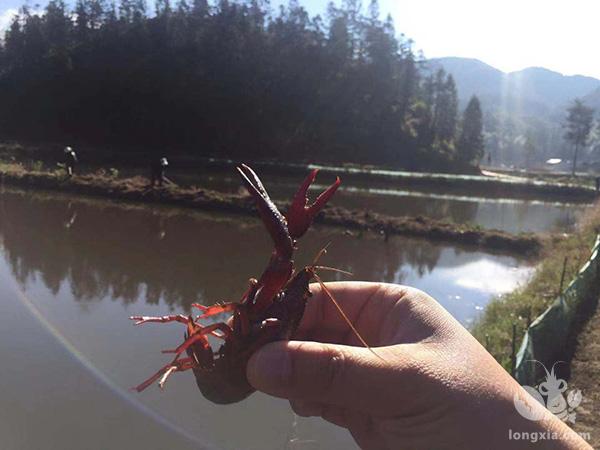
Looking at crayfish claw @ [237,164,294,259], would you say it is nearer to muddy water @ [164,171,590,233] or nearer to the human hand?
the human hand

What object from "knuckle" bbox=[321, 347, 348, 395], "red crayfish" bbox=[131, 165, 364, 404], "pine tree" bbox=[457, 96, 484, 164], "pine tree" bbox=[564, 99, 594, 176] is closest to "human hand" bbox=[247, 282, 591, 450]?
"knuckle" bbox=[321, 347, 348, 395]

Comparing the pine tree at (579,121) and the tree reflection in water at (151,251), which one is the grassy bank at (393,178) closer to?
the tree reflection in water at (151,251)

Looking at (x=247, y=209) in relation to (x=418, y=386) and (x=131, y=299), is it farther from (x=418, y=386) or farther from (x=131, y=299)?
(x=418, y=386)

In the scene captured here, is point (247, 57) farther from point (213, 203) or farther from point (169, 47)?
point (213, 203)

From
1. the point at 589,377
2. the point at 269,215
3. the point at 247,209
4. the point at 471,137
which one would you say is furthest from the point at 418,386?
the point at 471,137

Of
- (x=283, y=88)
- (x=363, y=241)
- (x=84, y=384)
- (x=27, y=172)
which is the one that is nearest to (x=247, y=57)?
(x=283, y=88)

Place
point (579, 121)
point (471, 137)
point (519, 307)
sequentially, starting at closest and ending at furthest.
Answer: point (519, 307), point (579, 121), point (471, 137)
